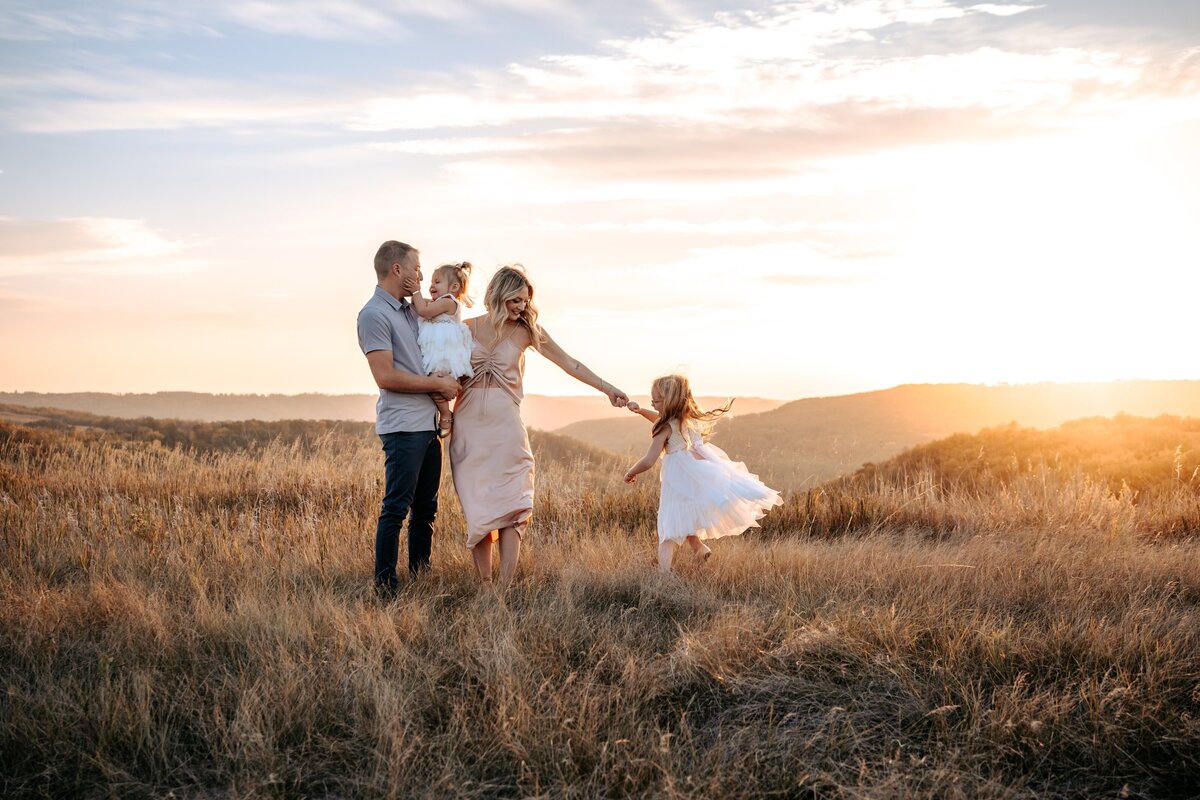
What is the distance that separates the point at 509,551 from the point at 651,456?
1323 mm

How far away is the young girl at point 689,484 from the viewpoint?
6652 millimetres

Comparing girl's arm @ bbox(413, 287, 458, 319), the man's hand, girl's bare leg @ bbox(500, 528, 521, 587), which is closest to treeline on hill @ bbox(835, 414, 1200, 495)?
girl's bare leg @ bbox(500, 528, 521, 587)

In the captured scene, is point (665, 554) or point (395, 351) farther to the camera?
point (665, 554)

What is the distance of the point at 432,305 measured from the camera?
5.76 meters

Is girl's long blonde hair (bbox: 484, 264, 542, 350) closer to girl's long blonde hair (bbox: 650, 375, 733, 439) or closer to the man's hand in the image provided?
the man's hand

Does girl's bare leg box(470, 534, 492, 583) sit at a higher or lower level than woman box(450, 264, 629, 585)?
lower

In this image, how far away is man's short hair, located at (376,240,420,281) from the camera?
573cm

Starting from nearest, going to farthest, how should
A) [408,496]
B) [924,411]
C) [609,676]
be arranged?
1. [609,676]
2. [408,496]
3. [924,411]

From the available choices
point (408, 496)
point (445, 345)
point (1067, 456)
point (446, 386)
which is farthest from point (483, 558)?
point (1067, 456)

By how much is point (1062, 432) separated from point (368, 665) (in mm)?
16028

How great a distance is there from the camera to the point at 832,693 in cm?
423

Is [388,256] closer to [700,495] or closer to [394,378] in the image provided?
[394,378]

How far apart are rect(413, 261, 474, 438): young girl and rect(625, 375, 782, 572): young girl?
4.88 ft

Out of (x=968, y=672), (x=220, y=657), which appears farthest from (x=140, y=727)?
(x=968, y=672)
